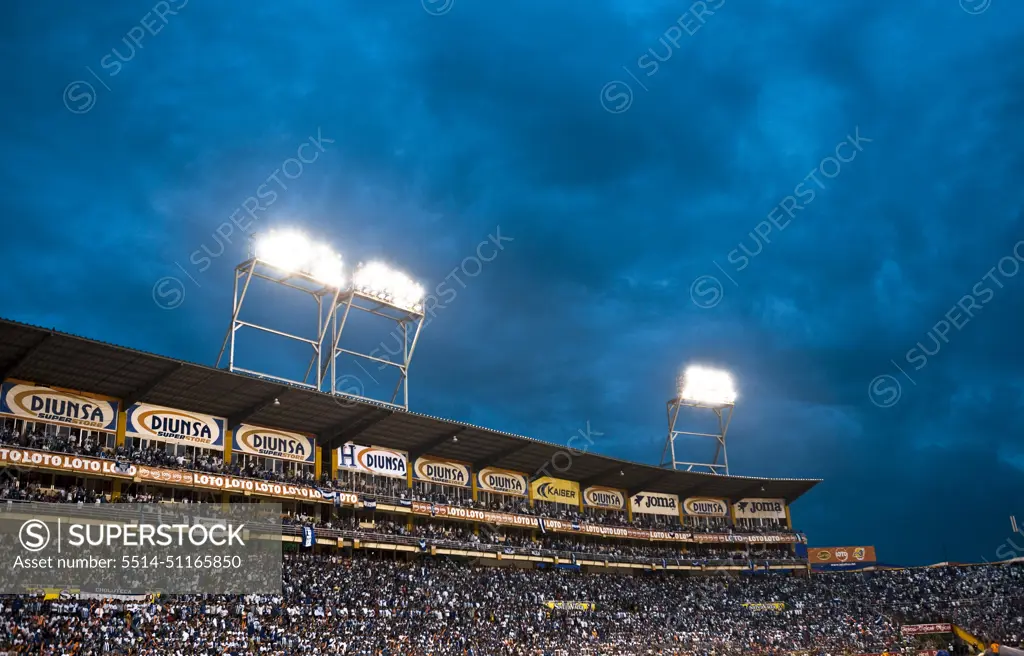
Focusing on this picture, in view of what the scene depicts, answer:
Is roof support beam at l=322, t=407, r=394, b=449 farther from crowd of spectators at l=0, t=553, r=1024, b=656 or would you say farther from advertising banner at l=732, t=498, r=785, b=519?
advertising banner at l=732, t=498, r=785, b=519

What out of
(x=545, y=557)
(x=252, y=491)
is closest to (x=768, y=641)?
(x=545, y=557)

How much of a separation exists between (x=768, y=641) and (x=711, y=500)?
18.7m

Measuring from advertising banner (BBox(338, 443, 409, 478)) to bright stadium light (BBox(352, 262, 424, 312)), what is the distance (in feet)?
32.3

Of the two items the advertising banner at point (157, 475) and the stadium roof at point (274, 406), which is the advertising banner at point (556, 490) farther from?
the advertising banner at point (157, 475)

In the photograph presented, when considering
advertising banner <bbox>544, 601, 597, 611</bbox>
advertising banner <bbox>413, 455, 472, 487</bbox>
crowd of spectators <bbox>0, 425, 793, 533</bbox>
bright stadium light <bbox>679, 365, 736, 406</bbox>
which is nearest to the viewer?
crowd of spectators <bbox>0, 425, 793, 533</bbox>

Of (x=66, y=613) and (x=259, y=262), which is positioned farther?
(x=259, y=262)

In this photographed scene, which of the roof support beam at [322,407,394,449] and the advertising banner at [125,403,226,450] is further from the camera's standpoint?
the roof support beam at [322,407,394,449]

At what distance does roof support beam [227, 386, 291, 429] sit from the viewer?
47.9 metres

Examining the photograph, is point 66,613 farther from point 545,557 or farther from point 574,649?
point 545,557

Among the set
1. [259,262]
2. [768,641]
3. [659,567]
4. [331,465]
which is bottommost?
[768,641]

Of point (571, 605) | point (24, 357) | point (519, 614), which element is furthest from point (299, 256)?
point (571, 605)

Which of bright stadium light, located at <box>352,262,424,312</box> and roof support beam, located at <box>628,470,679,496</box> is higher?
bright stadium light, located at <box>352,262,424,312</box>

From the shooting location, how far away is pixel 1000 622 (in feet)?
212
